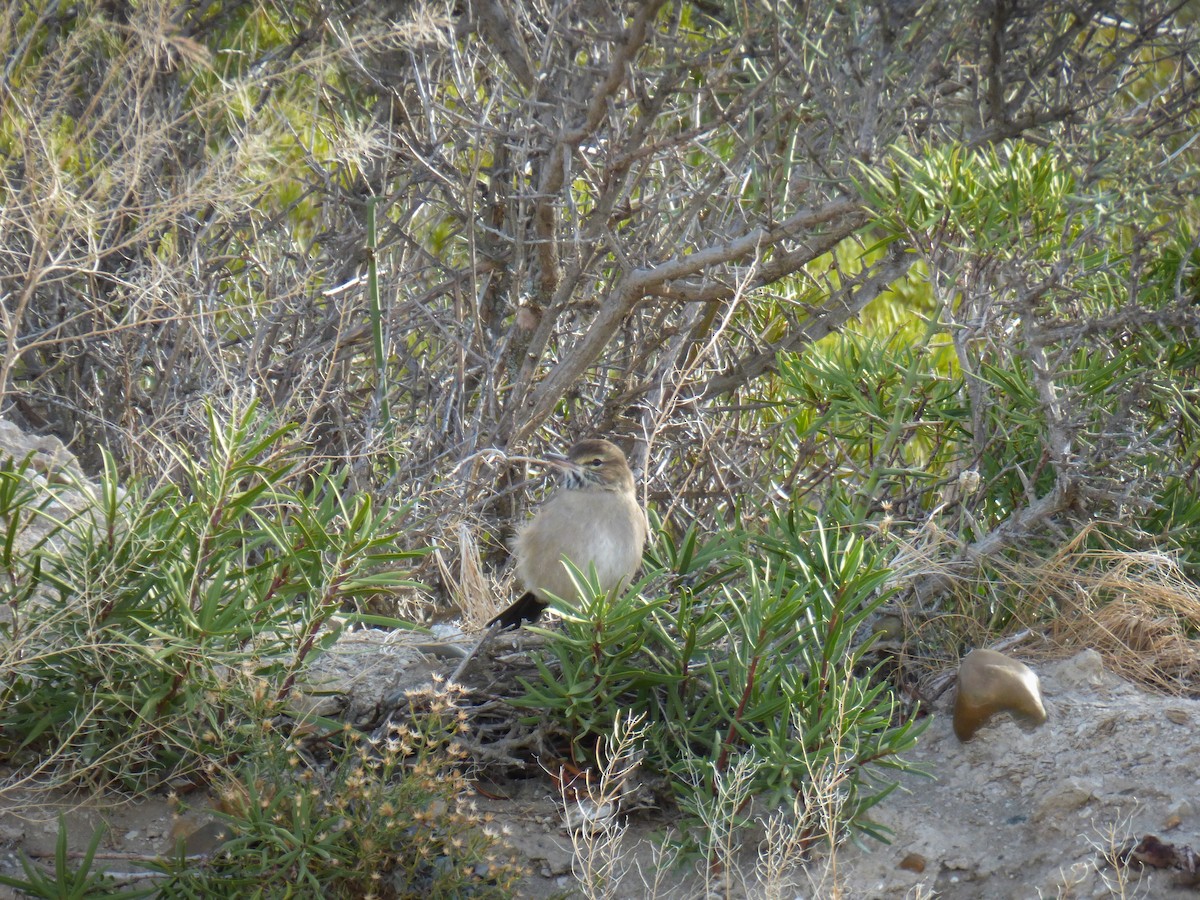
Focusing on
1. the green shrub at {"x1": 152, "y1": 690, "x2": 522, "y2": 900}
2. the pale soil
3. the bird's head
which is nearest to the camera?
the green shrub at {"x1": 152, "y1": 690, "x2": 522, "y2": 900}

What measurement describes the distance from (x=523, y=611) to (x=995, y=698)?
179 centimetres

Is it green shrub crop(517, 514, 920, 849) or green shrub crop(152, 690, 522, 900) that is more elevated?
green shrub crop(517, 514, 920, 849)

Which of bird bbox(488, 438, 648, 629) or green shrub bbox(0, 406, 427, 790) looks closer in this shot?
green shrub bbox(0, 406, 427, 790)

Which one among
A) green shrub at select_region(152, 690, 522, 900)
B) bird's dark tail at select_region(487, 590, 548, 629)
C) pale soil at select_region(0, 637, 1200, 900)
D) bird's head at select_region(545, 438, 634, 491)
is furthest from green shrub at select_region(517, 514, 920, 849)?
bird's head at select_region(545, 438, 634, 491)

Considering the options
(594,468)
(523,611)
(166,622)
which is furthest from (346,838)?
(594,468)

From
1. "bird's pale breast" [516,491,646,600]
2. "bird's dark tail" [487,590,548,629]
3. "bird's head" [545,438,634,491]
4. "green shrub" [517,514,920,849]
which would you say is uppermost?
"green shrub" [517,514,920,849]

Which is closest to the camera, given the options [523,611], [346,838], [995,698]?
[346,838]

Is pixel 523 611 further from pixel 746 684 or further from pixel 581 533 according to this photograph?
pixel 746 684

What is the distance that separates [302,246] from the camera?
20.6ft

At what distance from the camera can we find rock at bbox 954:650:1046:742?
358 centimetres

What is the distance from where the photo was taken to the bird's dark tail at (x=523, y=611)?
461 centimetres

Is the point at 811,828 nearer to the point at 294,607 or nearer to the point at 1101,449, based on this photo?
Result: the point at 294,607

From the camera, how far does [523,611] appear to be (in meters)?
4.69

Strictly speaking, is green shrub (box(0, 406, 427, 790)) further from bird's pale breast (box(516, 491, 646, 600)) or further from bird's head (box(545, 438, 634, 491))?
bird's head (box(545, 438, 634, 491))
